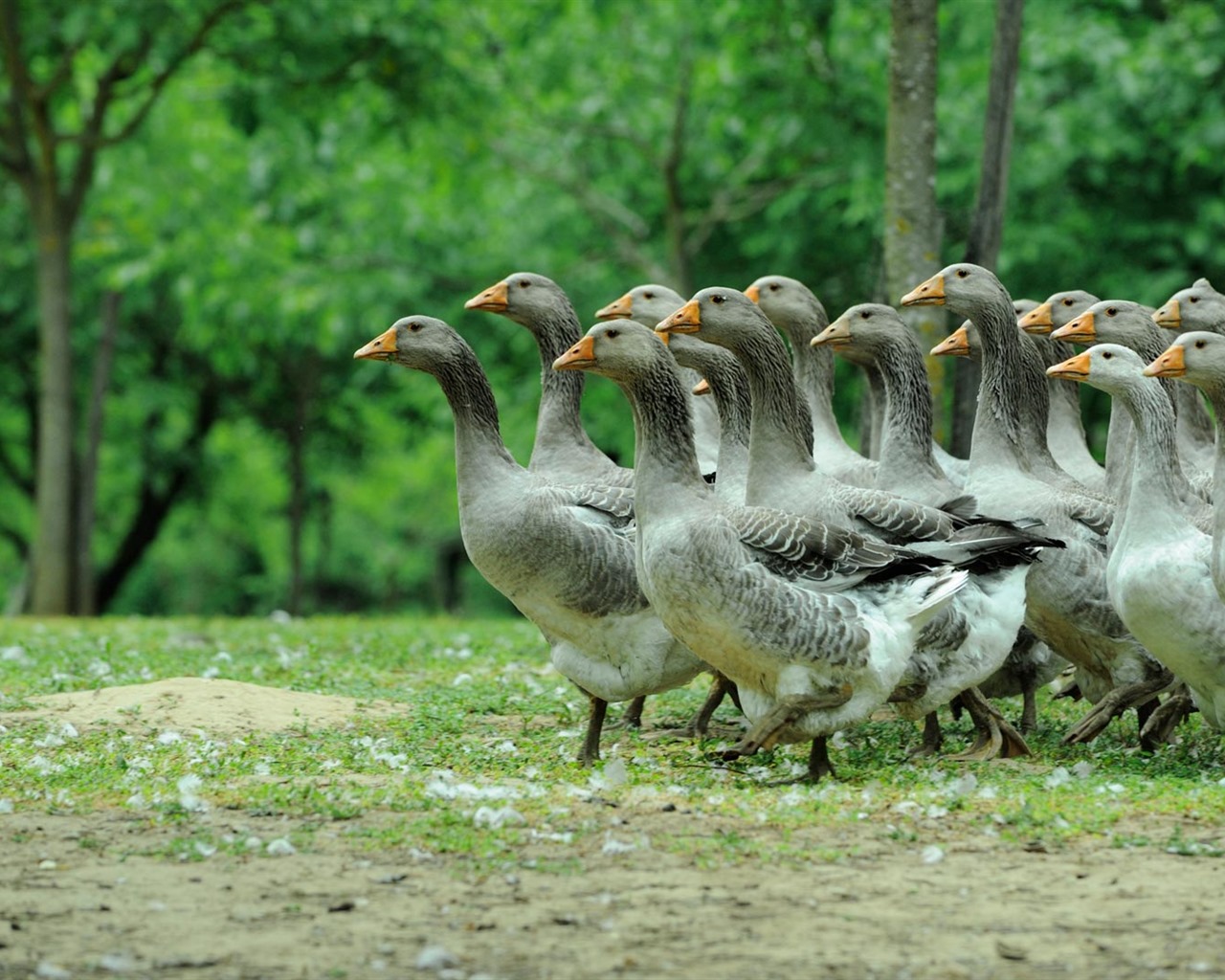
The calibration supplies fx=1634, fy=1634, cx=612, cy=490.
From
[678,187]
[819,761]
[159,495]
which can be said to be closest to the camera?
[819,761]

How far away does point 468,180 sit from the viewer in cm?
2059

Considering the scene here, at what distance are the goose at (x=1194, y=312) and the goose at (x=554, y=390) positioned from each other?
3.26 metres

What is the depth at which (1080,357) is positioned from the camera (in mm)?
7746

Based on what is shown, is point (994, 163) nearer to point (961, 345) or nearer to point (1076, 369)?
point (961, 345)

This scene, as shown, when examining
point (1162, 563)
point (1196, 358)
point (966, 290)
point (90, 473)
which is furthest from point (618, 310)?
point (90, 473)

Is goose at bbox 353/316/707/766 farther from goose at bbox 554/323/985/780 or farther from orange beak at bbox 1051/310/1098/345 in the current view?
orange beak at bbox 1051/310/1098/345

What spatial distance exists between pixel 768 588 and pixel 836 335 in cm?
282

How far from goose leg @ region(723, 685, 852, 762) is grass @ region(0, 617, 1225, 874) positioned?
7.2 inches

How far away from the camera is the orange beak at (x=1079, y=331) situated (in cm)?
886

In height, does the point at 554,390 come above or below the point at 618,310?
below

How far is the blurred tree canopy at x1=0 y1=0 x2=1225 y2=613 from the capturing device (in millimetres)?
16297

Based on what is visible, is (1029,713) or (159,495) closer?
(1029,713)

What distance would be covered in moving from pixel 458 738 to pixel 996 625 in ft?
8.89

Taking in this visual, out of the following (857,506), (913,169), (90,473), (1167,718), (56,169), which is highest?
(56,169)
